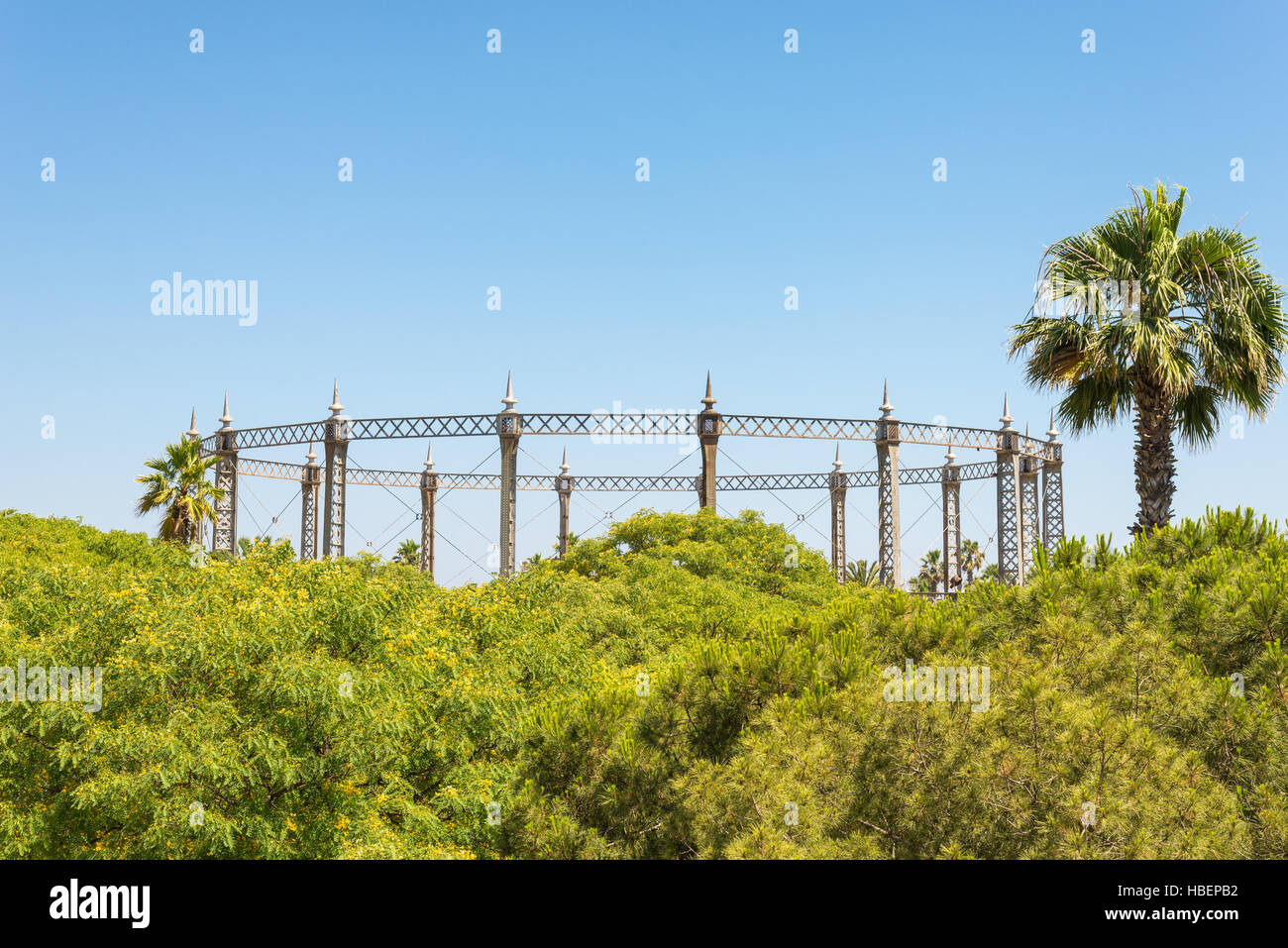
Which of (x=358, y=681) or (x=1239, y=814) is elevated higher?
(x=358, y=681)

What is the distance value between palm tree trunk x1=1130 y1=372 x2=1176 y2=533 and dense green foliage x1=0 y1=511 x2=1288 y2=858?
3135mm

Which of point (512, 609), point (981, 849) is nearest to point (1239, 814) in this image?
point (981, 849)

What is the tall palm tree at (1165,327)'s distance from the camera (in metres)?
16.9

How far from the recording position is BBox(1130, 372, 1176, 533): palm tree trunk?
16906 mm

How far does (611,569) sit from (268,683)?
2193 centimetres

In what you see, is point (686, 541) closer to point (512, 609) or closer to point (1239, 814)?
point (512, 609)

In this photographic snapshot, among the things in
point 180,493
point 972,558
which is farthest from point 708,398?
point 972,558

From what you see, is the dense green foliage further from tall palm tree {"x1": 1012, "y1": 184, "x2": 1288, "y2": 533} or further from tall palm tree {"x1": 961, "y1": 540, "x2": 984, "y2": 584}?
tall palm tree {"x1": 961, "y1": 540, "x2": 984, "y2": 584}

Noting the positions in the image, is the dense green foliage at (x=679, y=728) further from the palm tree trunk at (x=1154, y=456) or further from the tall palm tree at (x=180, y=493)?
the tall palm tree at (x=180, y=493)

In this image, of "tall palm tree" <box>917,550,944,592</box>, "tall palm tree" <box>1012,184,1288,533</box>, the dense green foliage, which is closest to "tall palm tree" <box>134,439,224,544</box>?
the dense green foliage

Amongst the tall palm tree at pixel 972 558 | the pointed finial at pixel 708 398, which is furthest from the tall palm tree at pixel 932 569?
the pointed finial at pixel 708 398

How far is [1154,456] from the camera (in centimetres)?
1691

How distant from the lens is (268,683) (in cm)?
1155

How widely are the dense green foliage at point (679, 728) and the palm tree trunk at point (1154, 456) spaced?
3135 mm
